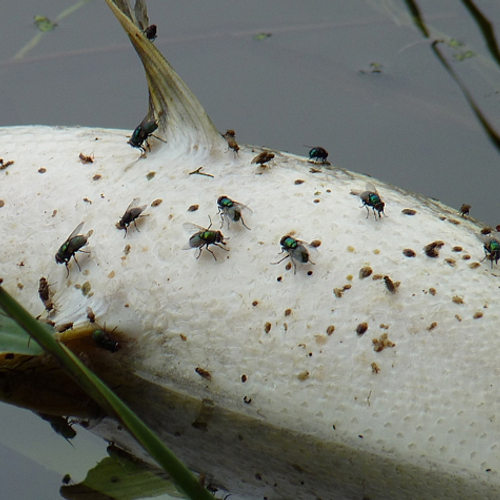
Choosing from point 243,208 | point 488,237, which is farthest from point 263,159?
point 488,237

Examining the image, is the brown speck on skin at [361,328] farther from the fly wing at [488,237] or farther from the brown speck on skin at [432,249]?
the fly wing at [488,237]

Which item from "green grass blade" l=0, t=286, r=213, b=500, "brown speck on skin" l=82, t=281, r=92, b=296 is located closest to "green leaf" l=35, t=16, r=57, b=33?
"brown speck on skin" l=82, t=281, r=92, b=296

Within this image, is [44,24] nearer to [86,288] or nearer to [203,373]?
[86,288]

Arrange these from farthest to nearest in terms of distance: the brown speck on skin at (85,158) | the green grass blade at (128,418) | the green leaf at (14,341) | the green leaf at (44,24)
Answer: the green leaf at (44,24) → the brown speck on skin at (85,158) → the green leaf at (14,341) → the green grass blade at (128,418)

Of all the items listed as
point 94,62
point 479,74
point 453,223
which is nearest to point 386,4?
point 479,74

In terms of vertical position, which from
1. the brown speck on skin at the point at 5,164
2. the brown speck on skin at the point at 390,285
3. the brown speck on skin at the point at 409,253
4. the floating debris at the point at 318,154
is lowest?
the brown speck on skin at the point at 390,285

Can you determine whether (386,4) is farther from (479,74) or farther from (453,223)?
(453,223)

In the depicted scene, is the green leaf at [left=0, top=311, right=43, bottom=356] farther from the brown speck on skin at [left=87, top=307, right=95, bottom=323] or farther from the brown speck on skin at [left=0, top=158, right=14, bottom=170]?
the brown speck on skin at [left=0, top=158, right=14, bottom=170]

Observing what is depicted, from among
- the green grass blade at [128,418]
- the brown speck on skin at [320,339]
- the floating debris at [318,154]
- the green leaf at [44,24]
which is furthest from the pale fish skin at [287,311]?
the green leaf at [44,24]
